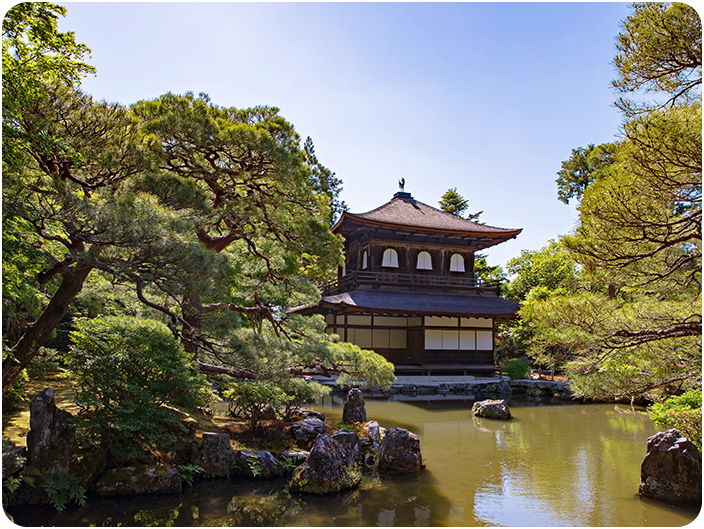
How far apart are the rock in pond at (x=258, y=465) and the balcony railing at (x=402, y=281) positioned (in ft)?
38.3

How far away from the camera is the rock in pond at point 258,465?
22.2ft

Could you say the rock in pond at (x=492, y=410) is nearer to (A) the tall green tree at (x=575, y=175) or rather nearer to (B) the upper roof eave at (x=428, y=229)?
(B) the upper roof eave at (x=428, y=229)

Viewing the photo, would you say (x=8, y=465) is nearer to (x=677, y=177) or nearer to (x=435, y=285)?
(x=677, y=177)

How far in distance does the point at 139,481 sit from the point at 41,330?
7.64ft

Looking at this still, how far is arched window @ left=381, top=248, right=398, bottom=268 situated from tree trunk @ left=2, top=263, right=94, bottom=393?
583 inches

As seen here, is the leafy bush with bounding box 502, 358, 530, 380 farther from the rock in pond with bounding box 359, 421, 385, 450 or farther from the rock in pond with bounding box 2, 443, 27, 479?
the rock in pond with bounding box 2, 443, 27, 479

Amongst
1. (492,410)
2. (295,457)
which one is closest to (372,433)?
(295,457)

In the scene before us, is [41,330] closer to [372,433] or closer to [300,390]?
[300,390]

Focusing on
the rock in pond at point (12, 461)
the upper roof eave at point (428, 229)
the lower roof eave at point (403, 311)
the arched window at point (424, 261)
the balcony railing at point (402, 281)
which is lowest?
the rock in pond at point (12, 461)

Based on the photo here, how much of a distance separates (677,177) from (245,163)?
20.3 feet

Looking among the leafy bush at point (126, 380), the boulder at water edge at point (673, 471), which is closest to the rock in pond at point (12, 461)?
the leafy bush at point (126, 380)

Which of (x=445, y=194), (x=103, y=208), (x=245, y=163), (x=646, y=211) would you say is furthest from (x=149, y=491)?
(x=445, y=194)

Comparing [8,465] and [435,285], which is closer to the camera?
[8,465]

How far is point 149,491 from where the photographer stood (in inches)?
228
